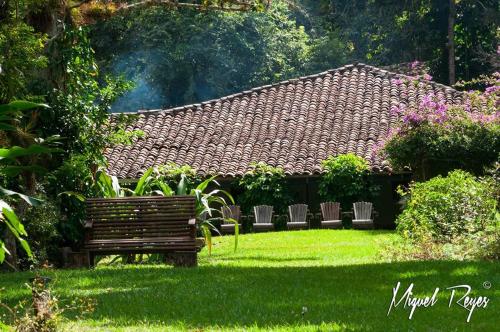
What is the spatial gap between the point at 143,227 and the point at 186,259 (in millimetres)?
891

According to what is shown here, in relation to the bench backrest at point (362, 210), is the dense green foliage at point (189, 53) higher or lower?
higher

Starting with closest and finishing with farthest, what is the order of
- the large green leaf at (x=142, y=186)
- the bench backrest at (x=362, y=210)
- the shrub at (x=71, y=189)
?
the shrub at (x=71, y=189), the large green leaf at (x=142, y=186), the bench backrest at (x=362, y=210)

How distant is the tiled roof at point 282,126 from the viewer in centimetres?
3306

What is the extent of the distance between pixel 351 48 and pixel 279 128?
700 inches

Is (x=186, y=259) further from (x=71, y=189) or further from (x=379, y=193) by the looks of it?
(x=379, y=193)

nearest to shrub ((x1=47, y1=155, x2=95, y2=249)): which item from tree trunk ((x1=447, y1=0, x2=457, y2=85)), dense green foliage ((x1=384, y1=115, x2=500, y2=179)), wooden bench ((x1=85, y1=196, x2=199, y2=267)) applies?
wooden bench ((x1=85, y1=196, x2=199, y2=267))

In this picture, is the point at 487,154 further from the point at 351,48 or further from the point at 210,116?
the point at 351,48

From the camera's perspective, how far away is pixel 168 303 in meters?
9.74

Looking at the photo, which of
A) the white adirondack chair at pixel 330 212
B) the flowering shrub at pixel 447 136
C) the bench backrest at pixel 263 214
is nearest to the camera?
the flowering shrub at pixel 447 136

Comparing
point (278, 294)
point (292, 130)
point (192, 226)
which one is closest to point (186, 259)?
point (192, 226)

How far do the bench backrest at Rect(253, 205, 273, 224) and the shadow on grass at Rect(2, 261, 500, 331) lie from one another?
18339 millimetres

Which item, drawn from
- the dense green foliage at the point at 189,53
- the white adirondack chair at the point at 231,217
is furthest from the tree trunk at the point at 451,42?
the white adirondack chair at the point at 231,217

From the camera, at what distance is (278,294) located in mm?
10117

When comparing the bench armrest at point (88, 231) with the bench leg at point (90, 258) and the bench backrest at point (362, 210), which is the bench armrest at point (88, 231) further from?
the bench backrest at point (362, 210)
